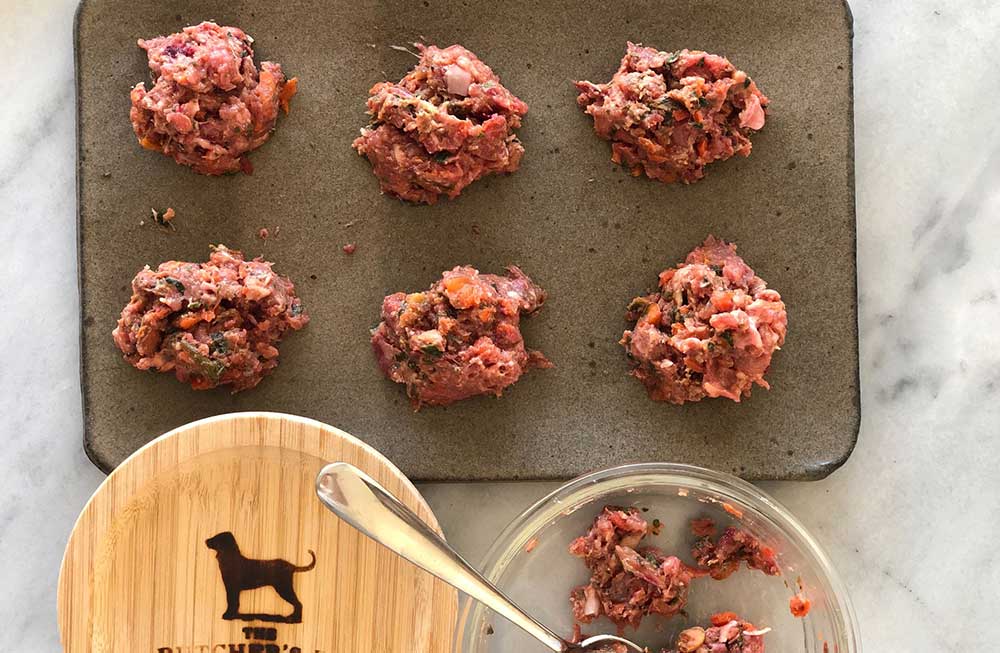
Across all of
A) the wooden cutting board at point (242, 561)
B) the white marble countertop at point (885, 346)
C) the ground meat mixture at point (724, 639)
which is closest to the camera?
the wooden cutting board at point (242, 561)

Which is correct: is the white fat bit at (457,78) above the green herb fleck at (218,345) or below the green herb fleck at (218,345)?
above

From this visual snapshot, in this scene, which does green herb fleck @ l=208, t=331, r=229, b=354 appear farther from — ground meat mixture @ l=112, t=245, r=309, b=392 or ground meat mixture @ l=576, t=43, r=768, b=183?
ground meat mixture @ l=576, t=43, r=768, b=183

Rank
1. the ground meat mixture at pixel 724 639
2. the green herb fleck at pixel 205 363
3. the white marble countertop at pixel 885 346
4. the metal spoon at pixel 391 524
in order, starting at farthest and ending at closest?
the white marble countertop at pixel 885 346, the ground meat mixture at pixel 724 639, the green herb fleck at pixel 205 363, the metal spoon at pixel 391 524

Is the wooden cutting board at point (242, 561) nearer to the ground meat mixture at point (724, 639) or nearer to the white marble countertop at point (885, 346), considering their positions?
the white marble countertop at point (885, 346)

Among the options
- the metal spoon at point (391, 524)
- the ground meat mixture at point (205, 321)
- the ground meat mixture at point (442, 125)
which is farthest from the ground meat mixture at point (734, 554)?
the ground meat mixture at point (205, 321)

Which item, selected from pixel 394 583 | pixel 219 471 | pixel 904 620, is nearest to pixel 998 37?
pixel 904 620

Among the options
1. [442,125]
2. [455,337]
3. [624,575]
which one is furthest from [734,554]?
[442,125]
